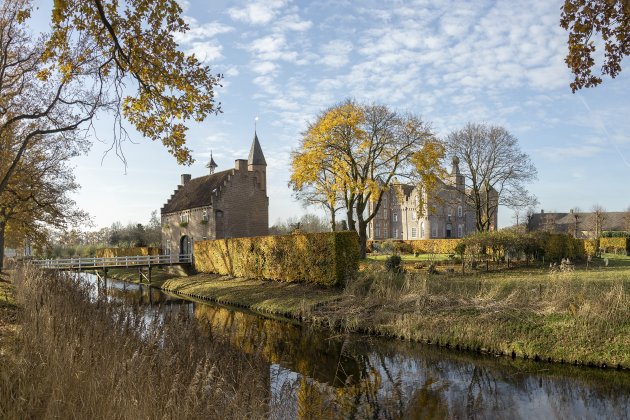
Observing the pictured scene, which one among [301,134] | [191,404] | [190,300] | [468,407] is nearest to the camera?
[191,404]

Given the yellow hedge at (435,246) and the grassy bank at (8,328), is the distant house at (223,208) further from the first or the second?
the grassy bank at (8,328)

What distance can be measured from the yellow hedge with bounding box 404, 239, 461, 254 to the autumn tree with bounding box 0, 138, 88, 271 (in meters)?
29.3

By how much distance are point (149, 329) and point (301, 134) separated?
2594 cm

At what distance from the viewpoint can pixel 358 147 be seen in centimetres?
3130

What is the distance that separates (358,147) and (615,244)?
3076 centimetres

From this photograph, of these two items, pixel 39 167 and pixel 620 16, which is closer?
pixel 620 16

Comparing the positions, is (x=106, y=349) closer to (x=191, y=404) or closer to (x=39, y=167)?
(x=191, y=404)

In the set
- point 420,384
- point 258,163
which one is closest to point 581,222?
point 258,163

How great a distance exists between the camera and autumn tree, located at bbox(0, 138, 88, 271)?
21469 mm

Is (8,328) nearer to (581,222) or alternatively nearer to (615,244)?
(615,244)

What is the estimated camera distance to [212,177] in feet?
151

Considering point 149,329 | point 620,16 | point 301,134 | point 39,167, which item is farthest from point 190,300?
point 620,16

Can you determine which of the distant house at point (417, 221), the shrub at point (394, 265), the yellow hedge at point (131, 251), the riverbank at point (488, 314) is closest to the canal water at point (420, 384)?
the riverbank at point (488, 314)

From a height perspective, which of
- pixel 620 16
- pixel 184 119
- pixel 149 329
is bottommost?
pixel 149 329
